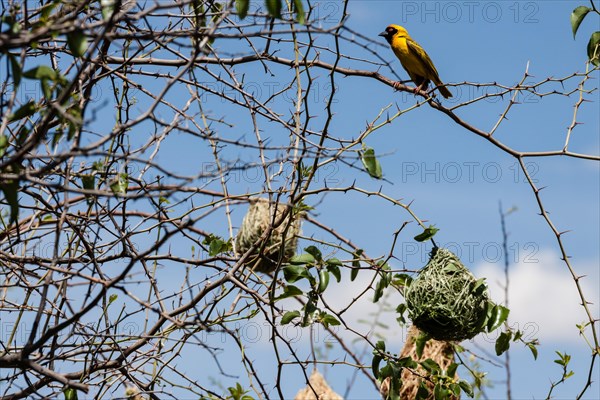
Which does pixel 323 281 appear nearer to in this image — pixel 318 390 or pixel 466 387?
pixel 466 387

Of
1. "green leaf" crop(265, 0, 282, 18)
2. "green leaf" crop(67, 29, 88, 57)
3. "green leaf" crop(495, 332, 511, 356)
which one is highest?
"green leaf" crop(495, 332, 511, 356)

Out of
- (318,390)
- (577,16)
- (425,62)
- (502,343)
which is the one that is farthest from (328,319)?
(425,62)

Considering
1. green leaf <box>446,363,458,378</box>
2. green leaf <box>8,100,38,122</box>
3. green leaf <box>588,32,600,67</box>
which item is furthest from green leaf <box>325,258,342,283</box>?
green leaf <box>588,32,600,67</box>

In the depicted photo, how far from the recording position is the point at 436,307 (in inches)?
129

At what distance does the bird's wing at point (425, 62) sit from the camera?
18.1ft

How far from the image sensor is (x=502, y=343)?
125 inches

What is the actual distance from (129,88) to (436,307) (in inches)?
55.5

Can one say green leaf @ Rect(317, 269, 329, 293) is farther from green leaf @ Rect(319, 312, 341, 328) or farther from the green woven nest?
the green woven nest

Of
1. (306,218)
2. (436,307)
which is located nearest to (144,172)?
(436,307)

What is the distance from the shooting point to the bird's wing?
5.53 meters

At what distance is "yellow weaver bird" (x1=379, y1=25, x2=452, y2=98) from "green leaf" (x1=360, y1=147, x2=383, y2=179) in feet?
9.44

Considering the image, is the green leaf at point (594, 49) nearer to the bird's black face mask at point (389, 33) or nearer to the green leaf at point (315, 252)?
the green leaf at point (315, 252)

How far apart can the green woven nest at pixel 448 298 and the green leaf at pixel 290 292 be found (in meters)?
0.72

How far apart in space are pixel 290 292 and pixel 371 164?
493 mm
